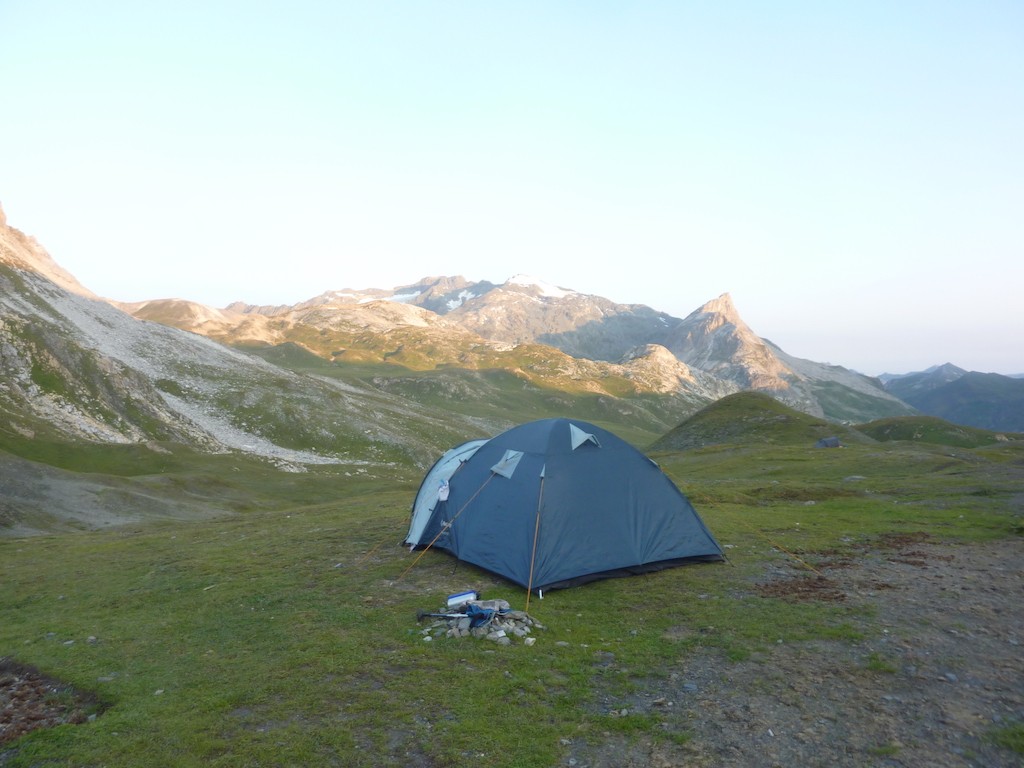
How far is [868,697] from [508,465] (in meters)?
11.2

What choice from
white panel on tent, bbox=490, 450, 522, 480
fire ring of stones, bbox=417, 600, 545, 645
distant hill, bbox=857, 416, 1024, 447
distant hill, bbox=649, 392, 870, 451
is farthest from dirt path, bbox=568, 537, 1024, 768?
distant hill, bbox=857, 416, 1024, 447

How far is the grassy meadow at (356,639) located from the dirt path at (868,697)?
610 mm

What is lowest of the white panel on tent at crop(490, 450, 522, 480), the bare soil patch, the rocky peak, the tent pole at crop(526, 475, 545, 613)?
the bare soil patch

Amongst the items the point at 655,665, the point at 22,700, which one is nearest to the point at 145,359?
the point at 22,700

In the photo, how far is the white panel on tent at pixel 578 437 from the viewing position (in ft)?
62.6

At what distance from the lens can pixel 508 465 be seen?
754 inches

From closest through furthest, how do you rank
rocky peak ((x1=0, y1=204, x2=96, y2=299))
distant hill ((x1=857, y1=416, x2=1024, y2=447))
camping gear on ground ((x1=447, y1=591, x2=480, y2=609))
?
camping gear on ground ((x1=447, y1=591, x2=480, y2=609)) < distant hill ((x1=857, y1=416, x2=1024, y2=447)) < rocky peak ((x1=0, y1=204, x2=96, y2=299))

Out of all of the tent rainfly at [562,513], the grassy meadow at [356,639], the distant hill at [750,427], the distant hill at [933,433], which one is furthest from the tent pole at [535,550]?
the distant hill at [933,433]

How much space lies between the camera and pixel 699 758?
875 centimetres

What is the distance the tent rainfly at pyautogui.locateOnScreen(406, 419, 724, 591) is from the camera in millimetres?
17297

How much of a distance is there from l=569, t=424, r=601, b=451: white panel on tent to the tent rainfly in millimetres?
33

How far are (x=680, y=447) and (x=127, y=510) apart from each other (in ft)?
253

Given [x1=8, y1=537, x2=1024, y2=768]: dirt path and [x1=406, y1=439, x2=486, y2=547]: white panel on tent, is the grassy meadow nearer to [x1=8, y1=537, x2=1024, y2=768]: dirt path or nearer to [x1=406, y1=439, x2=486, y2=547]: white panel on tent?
[x1=8, y1=537, x2=1024, y2=768]: dirt path

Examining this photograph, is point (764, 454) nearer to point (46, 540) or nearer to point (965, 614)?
point (965, 614)
